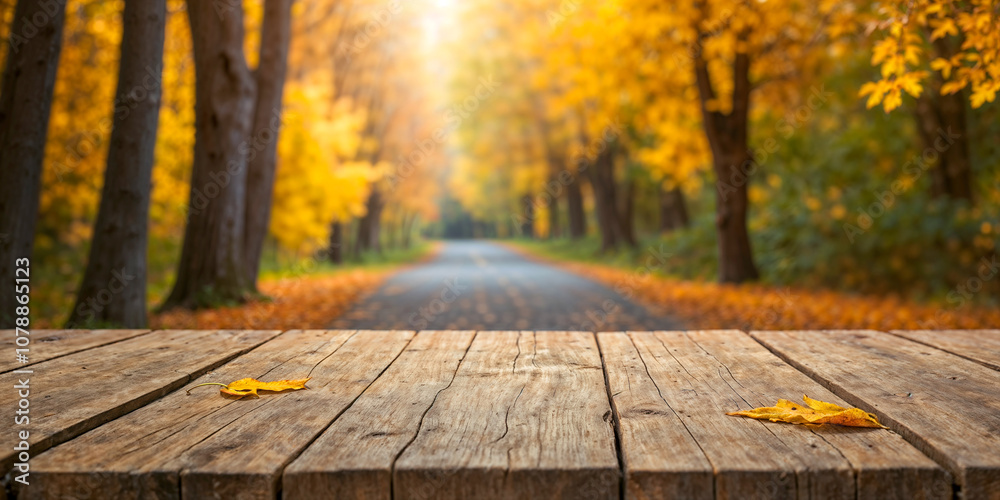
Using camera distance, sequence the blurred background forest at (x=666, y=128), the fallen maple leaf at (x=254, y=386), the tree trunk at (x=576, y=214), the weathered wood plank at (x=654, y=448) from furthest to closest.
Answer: the tree trunk at (x=576, y=214) → the blurred background forest at (x=666, y=128) → the fallen maple leaf at (x=254, y=386) → the weathered wood plank at (x=654, y=448)

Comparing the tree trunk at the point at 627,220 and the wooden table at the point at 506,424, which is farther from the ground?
the tree trunk at the point at 627,220

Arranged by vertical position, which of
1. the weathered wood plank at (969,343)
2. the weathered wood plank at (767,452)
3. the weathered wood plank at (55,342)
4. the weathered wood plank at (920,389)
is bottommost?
the weathered wood plank at (767,452)

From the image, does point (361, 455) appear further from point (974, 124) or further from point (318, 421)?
point (974, 124)

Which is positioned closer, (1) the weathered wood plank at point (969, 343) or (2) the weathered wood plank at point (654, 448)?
(2) the weathered wood plank at point (654, 448)

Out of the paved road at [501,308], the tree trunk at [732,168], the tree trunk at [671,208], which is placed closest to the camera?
the paved road at [501,308]

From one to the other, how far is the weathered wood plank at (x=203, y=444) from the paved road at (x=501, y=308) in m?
5.84

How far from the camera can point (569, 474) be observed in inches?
66.1

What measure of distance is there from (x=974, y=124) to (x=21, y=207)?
50.1 ft

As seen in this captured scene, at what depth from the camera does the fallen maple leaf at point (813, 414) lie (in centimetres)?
202

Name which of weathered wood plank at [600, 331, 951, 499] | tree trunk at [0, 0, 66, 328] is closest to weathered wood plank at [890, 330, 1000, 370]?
weathered wood plank at [600, 331, 951, 499]

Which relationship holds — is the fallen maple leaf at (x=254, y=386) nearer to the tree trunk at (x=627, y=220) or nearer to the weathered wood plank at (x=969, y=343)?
the weathered wood plank at (x=969, y=343)

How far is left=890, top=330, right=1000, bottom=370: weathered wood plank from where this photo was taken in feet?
9.83

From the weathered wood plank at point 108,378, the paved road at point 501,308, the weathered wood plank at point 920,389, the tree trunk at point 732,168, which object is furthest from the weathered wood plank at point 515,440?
the tree trunk at point 732,168

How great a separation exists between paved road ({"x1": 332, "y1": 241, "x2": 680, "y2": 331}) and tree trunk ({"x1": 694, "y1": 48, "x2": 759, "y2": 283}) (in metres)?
2.51
